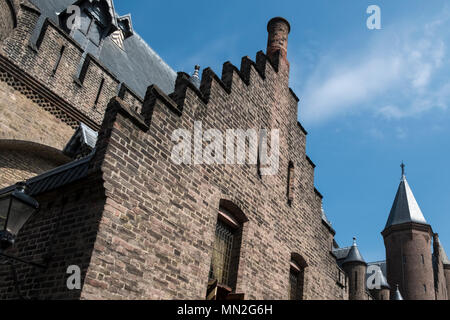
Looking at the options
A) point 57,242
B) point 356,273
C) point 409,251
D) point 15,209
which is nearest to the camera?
point 15,209

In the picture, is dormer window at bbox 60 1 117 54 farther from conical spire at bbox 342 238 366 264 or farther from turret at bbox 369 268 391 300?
turret at bbox 369 268 391 300

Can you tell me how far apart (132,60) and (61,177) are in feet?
41.3

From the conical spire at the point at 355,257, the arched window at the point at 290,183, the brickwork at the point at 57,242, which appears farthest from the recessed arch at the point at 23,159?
the conical spire at the point at 355,257

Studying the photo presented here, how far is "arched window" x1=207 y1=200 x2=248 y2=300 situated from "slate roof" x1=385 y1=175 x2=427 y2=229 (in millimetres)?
34903


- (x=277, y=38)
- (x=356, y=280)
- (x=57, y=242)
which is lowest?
(x=57, y=242)

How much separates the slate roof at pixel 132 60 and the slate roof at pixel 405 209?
2753 cm

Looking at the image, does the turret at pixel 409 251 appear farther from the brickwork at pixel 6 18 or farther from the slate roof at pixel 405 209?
the brickwork at pixel 6 18

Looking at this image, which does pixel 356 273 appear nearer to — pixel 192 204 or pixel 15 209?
pixel 192 204

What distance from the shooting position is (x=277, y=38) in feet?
38.4

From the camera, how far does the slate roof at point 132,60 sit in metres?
14.3

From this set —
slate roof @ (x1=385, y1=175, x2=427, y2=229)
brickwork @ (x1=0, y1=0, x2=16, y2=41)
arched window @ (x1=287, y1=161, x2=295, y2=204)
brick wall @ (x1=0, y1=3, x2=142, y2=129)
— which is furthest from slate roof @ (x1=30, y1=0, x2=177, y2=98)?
slate roof @ (x1=385, y1=175, x2=427, y2=229)

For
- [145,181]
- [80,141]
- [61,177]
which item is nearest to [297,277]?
[145,181]
